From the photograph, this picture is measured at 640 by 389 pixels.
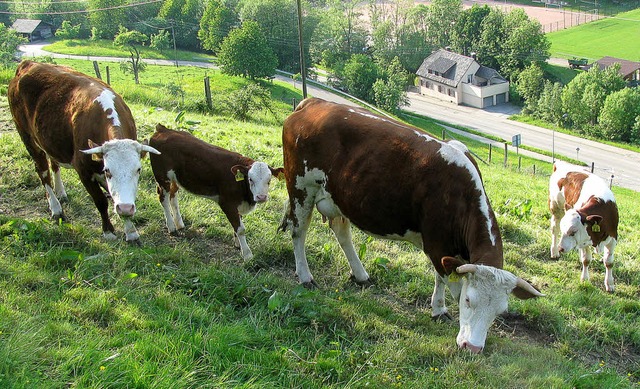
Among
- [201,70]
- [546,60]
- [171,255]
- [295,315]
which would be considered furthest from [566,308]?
[546,60]

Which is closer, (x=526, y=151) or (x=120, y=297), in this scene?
(x=120, y=297)

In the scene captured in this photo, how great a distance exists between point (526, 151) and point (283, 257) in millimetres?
45778

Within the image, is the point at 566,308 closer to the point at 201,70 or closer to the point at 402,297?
the point at 402,297

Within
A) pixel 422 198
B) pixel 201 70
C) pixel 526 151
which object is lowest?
pixel 526 151

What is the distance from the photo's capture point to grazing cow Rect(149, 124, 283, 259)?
8219 millimetres

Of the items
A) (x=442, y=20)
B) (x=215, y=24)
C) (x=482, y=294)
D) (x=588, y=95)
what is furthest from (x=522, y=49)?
(x=482, y=294)

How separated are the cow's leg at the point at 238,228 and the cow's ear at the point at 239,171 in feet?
1.39

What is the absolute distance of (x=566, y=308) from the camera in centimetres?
727

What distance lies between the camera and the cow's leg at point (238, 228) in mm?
7824

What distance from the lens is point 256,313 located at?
590 centimetres

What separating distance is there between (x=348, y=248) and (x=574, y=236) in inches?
141

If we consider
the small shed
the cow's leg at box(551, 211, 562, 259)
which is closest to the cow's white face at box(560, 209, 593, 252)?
the cow's leg at box(551, 211, 562, 259)

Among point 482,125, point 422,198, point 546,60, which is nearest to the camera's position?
point 422,198

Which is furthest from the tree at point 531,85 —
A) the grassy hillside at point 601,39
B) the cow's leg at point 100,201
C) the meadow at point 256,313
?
the cow's leg at point 100,201
